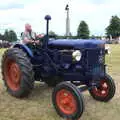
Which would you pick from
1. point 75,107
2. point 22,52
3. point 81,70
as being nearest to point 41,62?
point 22,52

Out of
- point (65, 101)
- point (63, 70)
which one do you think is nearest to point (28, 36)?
point (63, 70)

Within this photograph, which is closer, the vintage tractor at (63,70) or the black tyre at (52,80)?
the vintage tractor at (63,70)

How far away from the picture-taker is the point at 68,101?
23.7ft

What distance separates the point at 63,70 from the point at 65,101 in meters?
0.98

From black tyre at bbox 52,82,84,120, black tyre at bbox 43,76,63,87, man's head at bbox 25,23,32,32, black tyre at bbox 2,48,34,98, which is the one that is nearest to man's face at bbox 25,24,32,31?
man's head at bbox 25,23,32,32

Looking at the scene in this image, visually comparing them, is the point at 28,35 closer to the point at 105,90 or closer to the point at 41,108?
the point at 41,108

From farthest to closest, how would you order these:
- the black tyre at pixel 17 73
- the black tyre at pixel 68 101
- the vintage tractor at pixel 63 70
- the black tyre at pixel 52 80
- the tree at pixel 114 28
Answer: the tree at pixel 114 28 → the black tyre at pixel 52 80 → the black tyre at pixel 17 73 → the vintage tractor at pixel 63 70 → the black tyre at pixel 68 101

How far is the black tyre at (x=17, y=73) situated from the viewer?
26.2 ft

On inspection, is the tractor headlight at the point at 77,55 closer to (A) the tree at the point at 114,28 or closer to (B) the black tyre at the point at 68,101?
(B) the black tyre at the point at 68,101

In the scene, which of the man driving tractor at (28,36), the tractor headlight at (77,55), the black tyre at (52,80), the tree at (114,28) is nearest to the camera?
the tractor headlight at (77,55)

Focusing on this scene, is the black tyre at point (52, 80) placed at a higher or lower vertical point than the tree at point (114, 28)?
lower

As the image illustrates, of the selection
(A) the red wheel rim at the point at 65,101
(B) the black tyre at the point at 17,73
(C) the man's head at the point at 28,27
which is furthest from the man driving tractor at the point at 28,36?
(A) the red wheel rim at the point at 65,101

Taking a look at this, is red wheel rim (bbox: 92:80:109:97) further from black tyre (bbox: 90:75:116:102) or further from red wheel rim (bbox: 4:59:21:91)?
red wheel rim (bbox: 4:59:21:91)

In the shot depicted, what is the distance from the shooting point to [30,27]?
351 inches
